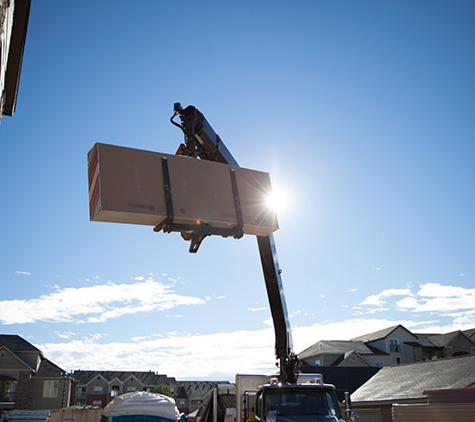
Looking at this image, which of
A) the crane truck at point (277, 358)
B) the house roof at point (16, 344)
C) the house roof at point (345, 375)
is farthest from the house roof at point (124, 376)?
the crane truck at point (277, 358)

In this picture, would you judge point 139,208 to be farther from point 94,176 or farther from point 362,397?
point 362,397

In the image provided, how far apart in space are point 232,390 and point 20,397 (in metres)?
36.1

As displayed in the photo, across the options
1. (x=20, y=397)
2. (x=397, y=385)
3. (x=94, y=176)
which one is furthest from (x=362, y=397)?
(x=20, y=397)

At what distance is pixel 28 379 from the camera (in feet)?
136

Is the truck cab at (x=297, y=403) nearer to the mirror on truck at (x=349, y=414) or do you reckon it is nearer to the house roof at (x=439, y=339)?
the mirror on truck at (x=349, y=414)

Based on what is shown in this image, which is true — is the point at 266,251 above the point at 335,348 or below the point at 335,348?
below

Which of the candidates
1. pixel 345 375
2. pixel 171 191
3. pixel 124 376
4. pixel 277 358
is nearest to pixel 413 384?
pixel 345 375

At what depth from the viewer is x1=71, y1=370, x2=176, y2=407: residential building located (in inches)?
3024

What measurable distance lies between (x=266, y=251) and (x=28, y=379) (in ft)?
124

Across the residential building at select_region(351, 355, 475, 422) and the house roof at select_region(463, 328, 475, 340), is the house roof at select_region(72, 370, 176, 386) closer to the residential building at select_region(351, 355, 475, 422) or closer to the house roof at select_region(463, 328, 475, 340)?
the house roof at select_region(463, 328, 475, 340)

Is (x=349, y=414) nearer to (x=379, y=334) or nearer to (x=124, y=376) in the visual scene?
(x=379, y=334)

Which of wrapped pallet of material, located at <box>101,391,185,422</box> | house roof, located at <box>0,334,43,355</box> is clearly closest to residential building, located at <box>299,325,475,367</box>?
house roof, located at <box>0,334,43,355</box>

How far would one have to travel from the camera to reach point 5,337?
1736 inches

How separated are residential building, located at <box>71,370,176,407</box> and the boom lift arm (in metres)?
70.7
